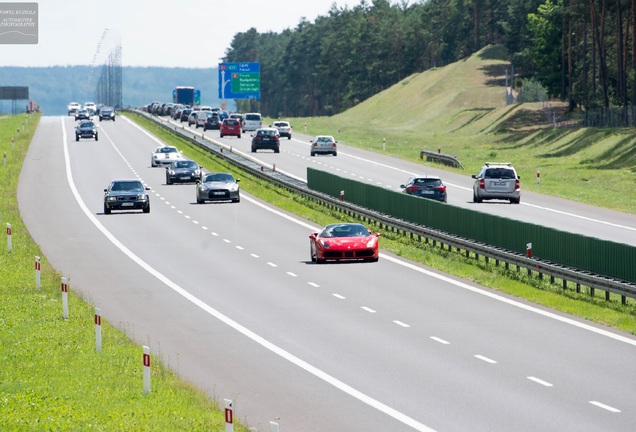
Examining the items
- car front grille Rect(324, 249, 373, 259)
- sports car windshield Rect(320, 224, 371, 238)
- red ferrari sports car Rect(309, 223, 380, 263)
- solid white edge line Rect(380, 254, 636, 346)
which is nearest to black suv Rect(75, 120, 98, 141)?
solid white edge line Rect(380, 254, 636, 346)

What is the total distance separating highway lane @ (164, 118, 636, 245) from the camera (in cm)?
4888

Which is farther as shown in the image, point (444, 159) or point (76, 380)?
point (444, 159)

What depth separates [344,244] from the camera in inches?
1459

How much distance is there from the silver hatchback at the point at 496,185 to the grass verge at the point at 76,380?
29005mm

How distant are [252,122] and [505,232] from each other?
79703 mm

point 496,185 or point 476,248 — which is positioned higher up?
point 496,185

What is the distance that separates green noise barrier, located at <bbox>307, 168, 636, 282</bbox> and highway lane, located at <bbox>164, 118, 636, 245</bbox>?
549cm

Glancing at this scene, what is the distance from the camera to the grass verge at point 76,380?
55.1ft

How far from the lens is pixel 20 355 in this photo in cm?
2242

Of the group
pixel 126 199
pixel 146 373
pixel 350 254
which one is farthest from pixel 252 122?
pixel 146 373

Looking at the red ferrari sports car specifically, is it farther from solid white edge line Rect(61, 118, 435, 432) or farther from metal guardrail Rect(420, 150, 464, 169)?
metal guardrail Rect(420, 150, 464, 169)

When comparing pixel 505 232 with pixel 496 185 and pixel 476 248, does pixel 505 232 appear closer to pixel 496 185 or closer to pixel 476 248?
pixel 476 248

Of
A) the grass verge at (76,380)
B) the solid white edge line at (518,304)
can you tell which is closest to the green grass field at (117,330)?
the grass verge at (76,380)

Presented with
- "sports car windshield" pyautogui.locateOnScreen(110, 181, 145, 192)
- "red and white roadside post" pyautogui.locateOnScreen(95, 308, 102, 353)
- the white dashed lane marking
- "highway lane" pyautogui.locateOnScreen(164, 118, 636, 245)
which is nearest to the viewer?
the white dashed lane marking
